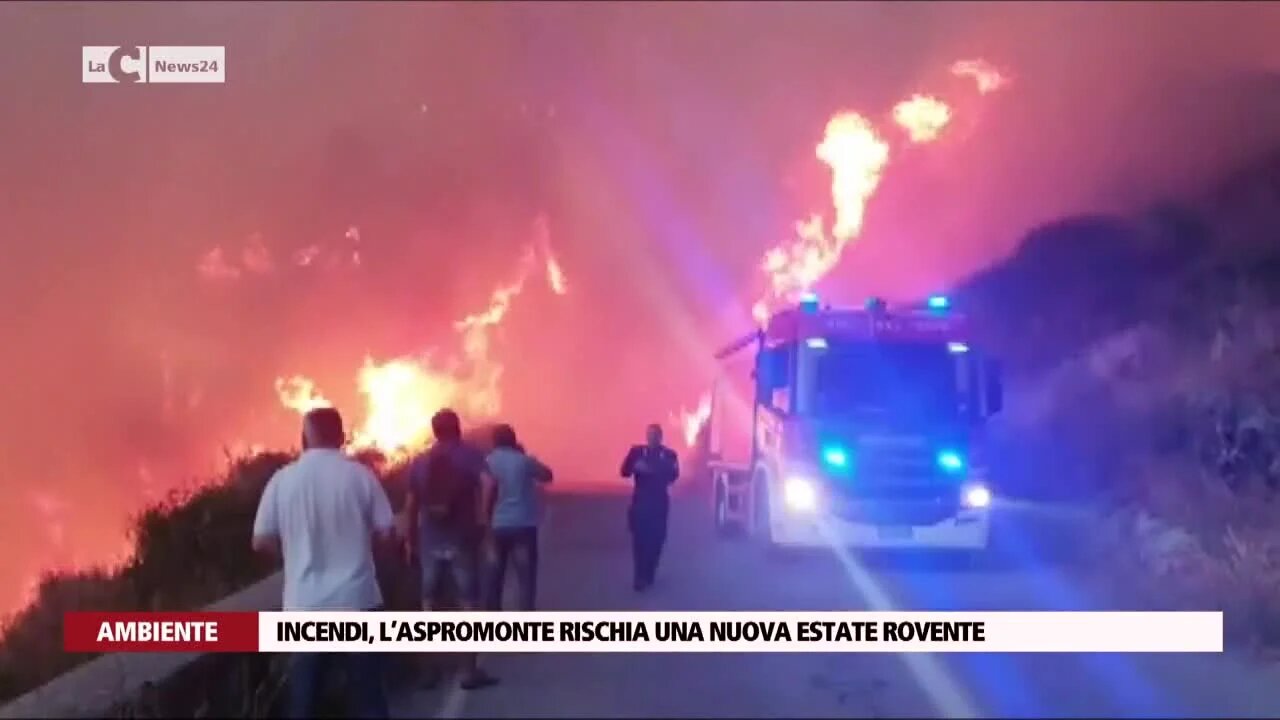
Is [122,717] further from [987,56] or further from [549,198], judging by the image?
[987,56]

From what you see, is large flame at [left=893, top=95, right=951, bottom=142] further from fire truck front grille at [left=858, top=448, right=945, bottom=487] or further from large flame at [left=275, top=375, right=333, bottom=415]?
large flame at [left=275, top=375, right=333, bottom=415]

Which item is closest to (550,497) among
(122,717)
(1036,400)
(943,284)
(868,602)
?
(868,602)

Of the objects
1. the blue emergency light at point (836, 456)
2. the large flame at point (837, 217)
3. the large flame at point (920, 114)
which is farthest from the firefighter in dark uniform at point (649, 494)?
the large flame at point (920, 114)

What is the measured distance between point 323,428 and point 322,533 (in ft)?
1.60

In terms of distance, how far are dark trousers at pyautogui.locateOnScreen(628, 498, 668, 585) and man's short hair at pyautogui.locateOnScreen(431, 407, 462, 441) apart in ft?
8.77

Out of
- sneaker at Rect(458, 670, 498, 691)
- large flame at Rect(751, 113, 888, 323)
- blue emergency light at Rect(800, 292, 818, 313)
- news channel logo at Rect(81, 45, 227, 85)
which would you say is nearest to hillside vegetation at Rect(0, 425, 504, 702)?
sneaker at Rect(458, 670, 498, 691)

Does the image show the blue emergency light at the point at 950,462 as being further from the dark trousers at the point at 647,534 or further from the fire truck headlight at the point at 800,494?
the dark trousers at the point at 647,534

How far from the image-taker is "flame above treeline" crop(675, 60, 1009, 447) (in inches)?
410

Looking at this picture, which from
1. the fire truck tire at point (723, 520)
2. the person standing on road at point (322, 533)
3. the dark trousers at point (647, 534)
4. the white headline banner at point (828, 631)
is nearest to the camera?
the person standing on road at point (322, 533)

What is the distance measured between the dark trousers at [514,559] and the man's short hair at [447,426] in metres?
1.01

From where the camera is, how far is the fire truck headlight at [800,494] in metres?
12.8

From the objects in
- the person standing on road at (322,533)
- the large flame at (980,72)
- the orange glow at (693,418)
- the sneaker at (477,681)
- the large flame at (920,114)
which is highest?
the large flame at (920,114)

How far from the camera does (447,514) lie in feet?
27.5

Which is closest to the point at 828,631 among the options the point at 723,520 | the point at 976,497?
the point at 976,497
